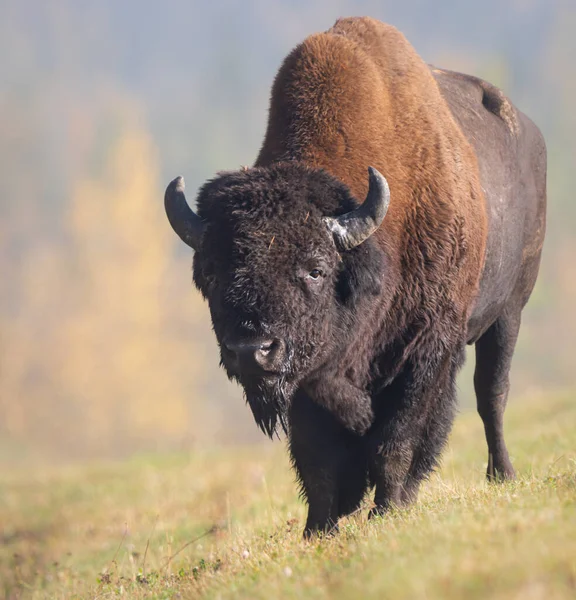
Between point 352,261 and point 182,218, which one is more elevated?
point 182,218

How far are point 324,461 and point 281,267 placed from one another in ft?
4.50

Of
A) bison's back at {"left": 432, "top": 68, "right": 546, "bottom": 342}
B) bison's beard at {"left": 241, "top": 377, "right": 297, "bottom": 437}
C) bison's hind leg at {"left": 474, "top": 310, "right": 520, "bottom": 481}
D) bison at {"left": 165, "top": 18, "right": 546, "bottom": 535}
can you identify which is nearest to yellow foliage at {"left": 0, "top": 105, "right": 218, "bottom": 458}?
bison's hind leg at {"left": 474, "top": 310, "right": 520, "bottom": 481}

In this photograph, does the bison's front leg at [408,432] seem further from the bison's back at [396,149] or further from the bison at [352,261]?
the bison's back at [396,149]

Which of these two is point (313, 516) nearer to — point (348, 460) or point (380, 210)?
point (348, 460)

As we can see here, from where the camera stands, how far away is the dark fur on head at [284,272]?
15.7ft

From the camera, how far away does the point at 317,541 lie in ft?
14.6

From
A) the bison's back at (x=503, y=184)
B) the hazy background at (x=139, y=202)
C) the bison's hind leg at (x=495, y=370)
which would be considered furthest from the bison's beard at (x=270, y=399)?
the hazy background at (x=139, y=202)

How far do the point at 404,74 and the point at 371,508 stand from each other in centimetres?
274

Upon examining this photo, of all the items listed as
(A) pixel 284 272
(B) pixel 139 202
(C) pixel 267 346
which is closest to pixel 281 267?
(A) pixel 284 272

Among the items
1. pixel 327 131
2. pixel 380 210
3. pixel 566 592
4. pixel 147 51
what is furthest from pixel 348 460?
pixel 147 51

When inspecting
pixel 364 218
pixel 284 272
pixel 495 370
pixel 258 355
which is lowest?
pixel 495 370

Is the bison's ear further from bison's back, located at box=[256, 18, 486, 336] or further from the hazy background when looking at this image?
the hazy background

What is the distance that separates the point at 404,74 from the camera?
6215mm

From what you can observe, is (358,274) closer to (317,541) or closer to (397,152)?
(397,152)
